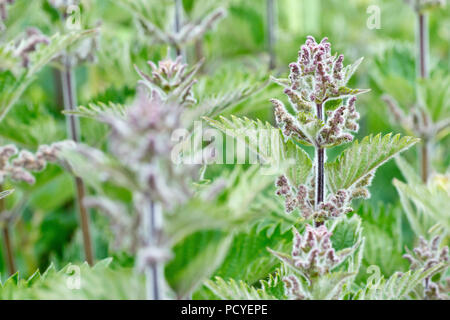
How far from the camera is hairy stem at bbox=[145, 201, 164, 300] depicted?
0.33m

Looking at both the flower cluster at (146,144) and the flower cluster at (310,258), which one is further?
the flower cluster at (310,258)

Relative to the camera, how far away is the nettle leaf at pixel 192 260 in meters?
0.37

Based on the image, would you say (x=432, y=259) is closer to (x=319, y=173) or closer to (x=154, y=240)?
(x=319, y=173)

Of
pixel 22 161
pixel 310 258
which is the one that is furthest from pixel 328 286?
pixel 22 161

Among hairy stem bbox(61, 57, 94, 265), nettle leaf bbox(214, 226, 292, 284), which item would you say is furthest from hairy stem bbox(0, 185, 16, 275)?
nettle leaf bbox(214, 226, 292, 284)

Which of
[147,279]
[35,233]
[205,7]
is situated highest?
[205,7]

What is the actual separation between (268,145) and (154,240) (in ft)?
0.55

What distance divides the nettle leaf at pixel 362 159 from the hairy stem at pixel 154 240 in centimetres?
20

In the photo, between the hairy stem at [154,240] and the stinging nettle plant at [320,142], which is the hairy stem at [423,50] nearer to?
the stinging nettle plant at [320,142]

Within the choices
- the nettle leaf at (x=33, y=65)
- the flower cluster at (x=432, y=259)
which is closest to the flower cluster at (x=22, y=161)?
the nettle leaf at (x=33, y=65)
